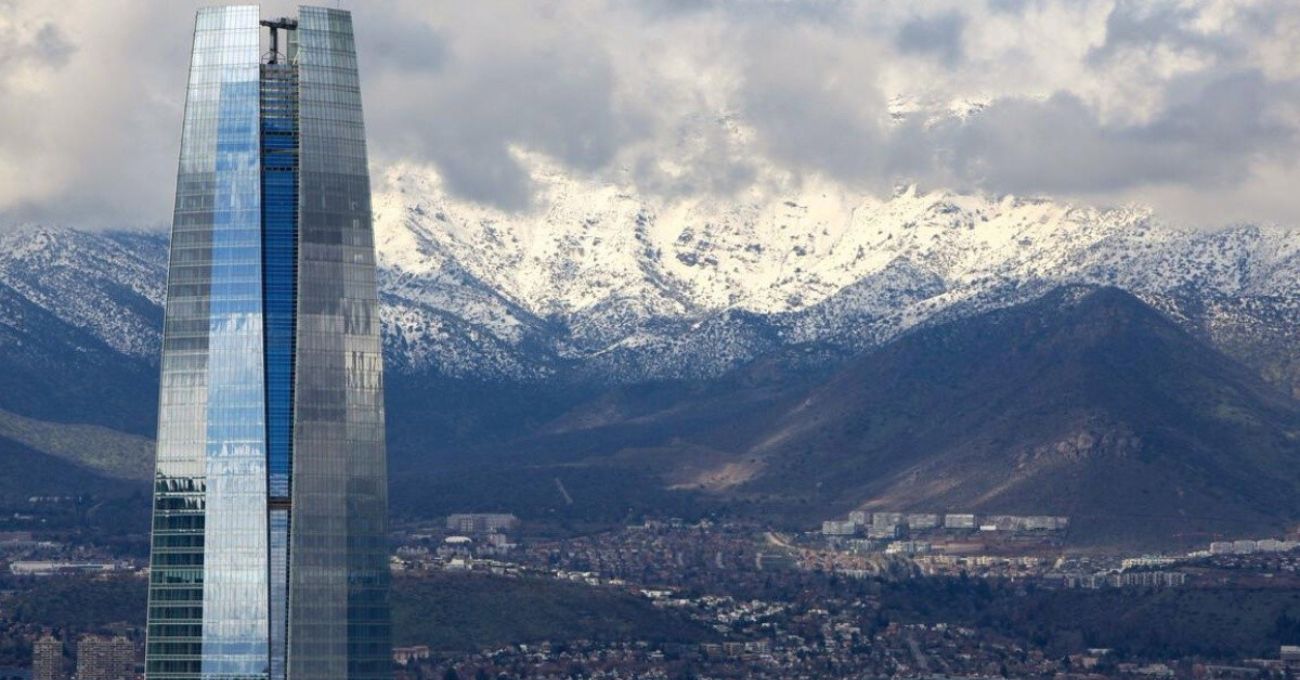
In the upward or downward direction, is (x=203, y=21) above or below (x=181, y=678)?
above

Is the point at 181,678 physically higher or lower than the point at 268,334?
lower

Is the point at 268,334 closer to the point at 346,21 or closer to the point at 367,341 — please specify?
the point at 367,341

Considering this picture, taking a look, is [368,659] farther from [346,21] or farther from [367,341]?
[346,21]

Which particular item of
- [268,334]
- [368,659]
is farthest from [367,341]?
[368,659]

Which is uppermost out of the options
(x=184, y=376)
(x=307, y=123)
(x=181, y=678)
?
(x=307, y=123)

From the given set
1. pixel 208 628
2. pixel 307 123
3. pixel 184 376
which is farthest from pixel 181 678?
pixel 307 123
